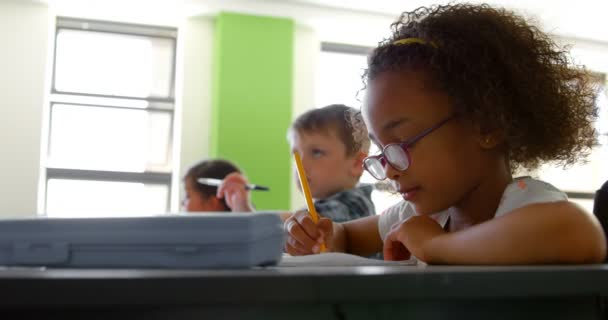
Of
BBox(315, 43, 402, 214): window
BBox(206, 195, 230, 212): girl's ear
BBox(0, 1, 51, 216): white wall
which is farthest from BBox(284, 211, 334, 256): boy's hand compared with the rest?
BBox(315, 43, 402, 214): window

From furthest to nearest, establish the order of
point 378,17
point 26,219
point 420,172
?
point 378,17 < point 420,172 < point 26,219

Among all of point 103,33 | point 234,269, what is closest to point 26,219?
point 234,269

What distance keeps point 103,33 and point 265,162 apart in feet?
5.53

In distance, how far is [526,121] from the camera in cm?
99

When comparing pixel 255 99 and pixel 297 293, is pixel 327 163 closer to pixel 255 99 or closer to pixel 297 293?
pixel 297 293

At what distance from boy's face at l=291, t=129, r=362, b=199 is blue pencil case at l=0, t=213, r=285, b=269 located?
70.2 inches

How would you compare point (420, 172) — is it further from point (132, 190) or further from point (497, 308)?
point (132, 190)

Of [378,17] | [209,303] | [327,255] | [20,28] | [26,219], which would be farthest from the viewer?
[378,17]

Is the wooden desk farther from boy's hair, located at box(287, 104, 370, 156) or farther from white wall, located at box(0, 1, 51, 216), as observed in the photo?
white wall, located at box(0, 1, 51, 216)

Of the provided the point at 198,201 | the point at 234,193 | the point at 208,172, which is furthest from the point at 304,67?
the point at 234,193

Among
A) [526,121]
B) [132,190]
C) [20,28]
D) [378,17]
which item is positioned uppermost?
[378,17]

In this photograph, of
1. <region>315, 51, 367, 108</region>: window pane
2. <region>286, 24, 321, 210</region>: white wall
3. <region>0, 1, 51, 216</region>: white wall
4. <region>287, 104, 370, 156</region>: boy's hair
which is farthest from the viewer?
<region>315, 51, 367, 108</region>: window pane

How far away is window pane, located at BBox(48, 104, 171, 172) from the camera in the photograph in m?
5.33

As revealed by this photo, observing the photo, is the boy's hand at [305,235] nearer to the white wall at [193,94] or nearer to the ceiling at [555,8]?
the white wall at [193,94]
